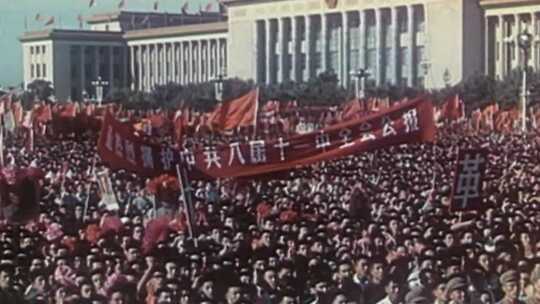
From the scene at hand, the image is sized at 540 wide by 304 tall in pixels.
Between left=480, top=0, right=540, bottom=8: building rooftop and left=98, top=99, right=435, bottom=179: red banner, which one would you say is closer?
left=98, top=99, right=435, bottom=179: red banner

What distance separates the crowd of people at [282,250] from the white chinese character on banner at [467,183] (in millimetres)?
171

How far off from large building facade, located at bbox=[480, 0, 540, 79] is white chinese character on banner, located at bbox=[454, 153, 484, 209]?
44.7 meters

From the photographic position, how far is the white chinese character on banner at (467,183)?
9609mm

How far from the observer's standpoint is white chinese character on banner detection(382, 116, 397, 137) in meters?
12.2

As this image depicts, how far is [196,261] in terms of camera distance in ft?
25.9

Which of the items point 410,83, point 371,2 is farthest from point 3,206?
point 371,2

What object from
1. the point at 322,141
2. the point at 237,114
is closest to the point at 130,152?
the point at 322,141

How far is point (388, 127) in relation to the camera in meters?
12.3

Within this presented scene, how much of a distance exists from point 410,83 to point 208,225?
5050 centimetres

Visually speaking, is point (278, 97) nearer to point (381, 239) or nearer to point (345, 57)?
point (345, 57)

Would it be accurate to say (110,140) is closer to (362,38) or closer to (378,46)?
(378,46)

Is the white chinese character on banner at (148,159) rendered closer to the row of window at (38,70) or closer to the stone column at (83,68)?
the row of window at (38,70)

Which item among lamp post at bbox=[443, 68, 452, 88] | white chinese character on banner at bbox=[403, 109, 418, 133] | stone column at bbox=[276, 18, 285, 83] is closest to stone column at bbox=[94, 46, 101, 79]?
stone column at bbox=[276, 18, 285, 83]

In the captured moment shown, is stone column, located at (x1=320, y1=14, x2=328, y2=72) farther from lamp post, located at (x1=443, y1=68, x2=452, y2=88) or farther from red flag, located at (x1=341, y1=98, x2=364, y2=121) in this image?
red flag, located at (x1=341, y1=98, x2=364, y2=121)
